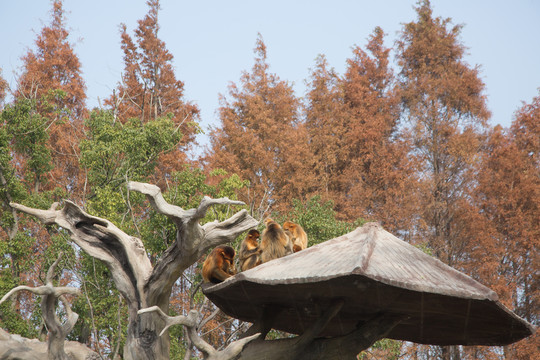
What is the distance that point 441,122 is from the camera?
56.9 feet

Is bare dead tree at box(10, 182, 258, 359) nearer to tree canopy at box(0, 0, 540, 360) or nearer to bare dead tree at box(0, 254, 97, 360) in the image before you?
bare dead tree at box(0, 254, 97, 360)

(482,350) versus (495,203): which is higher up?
(495,203)

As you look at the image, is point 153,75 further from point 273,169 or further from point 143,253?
point 143,253

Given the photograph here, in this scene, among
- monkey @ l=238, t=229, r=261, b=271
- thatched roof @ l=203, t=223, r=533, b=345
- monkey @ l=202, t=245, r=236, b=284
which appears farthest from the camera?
monkey @ l=238, t=229, r=261, b=271

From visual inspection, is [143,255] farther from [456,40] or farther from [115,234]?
[456,40]

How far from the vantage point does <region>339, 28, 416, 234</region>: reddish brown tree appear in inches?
624

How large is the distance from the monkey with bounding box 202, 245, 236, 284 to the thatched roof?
0.51ft

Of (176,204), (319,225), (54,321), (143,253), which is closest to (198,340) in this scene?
(143,253)

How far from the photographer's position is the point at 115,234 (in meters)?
4.67

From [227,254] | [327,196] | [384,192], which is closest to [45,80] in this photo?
[327,196]

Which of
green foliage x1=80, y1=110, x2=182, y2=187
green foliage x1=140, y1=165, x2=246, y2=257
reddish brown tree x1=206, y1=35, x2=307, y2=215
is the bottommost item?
green foliage x1=140, y1=165, x2=246, y2=257

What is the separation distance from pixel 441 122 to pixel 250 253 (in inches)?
543

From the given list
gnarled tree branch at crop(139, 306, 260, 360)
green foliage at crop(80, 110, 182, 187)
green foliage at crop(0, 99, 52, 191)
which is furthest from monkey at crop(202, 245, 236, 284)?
green foliage at crop(0, 99, 52, 191)

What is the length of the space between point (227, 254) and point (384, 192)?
12.3 metres
